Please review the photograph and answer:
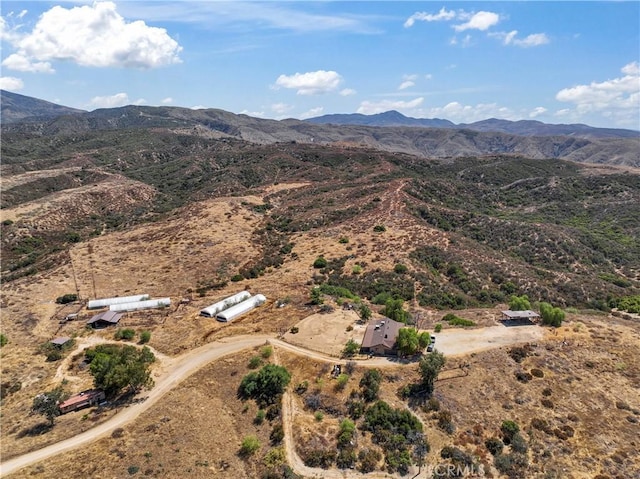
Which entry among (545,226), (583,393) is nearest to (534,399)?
(583,393)

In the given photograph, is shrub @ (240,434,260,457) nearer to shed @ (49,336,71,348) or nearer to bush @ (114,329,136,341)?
bush @ (114,329,136,341)

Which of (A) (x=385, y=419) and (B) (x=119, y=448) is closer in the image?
(B) (x=119, y=448)

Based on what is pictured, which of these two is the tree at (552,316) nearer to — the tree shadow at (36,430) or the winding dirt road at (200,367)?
the winding dirt road at (200,367)

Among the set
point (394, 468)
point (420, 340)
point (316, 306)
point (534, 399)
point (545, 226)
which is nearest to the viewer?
point (394, 468)

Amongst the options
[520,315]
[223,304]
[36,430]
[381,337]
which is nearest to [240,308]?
[223,304]

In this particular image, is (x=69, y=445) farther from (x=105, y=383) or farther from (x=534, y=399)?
(x=534, y=399)

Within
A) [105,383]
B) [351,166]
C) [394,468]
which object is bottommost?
[394,468]

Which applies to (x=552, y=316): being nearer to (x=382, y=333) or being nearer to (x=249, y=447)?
(x=382, y=333)
